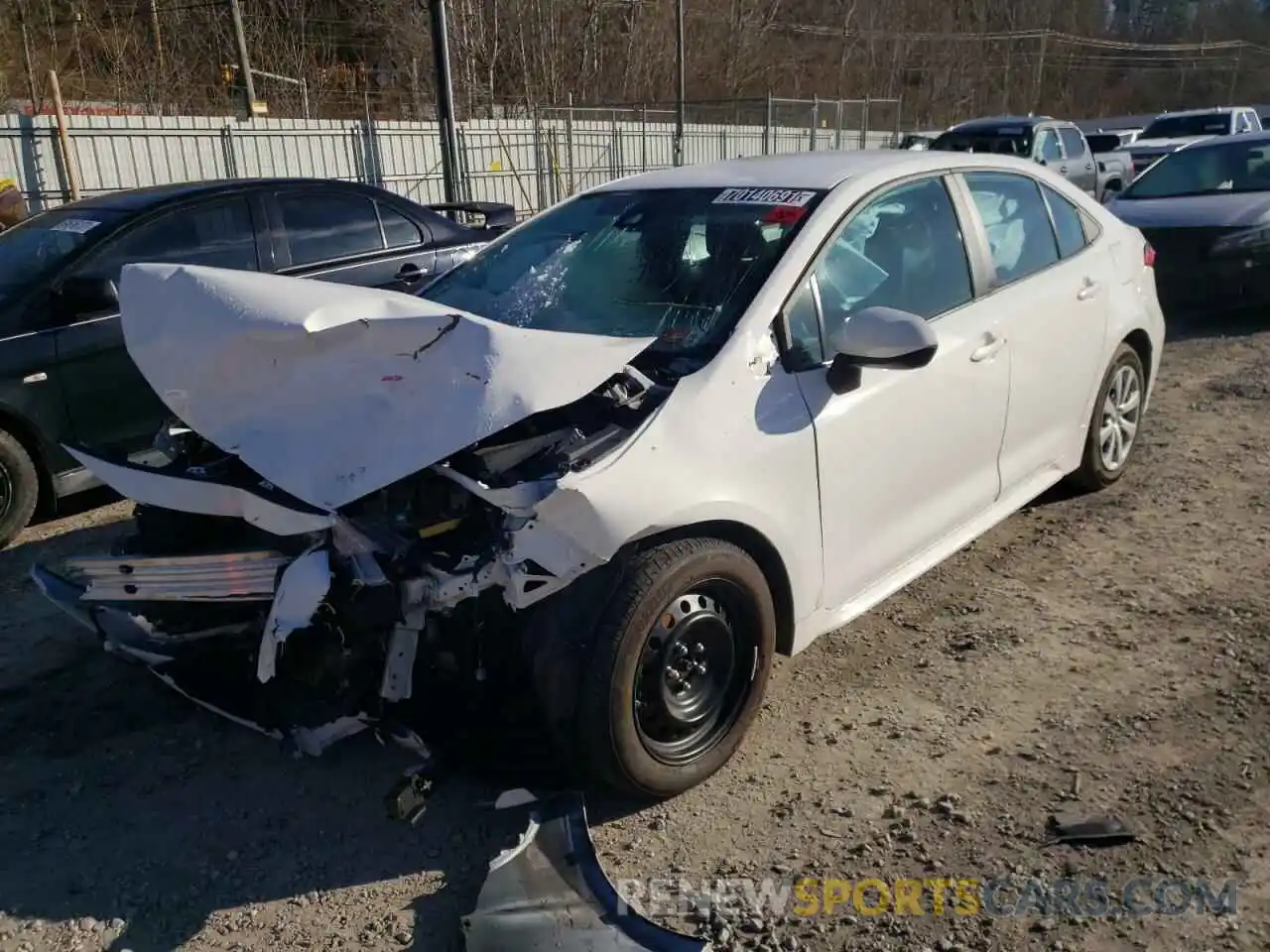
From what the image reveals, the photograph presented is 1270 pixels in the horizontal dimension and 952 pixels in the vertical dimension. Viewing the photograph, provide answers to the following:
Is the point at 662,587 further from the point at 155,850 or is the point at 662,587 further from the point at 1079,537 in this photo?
the point at 1079,537

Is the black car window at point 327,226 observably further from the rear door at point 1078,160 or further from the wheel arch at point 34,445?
the rear door at point 1078,160

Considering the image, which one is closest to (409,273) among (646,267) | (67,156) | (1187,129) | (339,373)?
(646,267)

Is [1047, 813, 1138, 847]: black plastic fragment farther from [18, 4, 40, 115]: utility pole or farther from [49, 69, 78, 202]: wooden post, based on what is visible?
[18, 4, 40, 115]: utility pole

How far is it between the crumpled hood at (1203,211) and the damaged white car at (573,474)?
6331 millimetres

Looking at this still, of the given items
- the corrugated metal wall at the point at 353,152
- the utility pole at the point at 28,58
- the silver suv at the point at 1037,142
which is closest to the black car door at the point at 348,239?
the corrugated metal wall at the point at 353,152

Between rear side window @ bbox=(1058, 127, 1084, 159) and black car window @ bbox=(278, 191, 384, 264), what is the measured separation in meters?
12.1

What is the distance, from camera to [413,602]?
8.69 ft

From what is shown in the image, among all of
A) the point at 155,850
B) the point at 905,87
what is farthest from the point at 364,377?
the point at 905,87

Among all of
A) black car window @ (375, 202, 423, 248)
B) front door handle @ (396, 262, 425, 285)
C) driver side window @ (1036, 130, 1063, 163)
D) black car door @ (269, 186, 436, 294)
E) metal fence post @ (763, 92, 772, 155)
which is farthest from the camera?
metal fence post @ (763, 92, 772, 155)

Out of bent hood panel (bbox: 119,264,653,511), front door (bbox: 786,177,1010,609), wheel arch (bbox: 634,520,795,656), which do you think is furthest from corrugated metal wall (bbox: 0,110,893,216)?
wheel arch (bbox: 634,520,795,656)

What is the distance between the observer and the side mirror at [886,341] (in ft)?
9.87

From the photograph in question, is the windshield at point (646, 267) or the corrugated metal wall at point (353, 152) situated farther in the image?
the corrugated metal wall at point (353, 152)

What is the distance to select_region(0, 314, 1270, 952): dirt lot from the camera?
261 cm

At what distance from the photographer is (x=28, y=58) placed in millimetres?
23094
